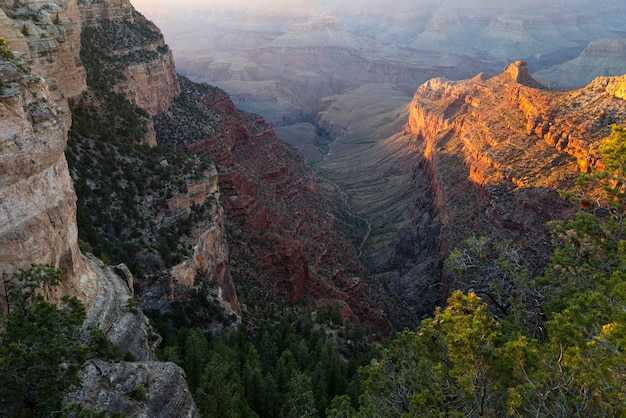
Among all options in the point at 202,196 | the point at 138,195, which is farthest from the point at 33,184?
the point at 202,196

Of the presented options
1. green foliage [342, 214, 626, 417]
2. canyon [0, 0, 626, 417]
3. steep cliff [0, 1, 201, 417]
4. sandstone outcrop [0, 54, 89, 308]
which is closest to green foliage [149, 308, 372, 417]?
canyon [0, 0, 626, 417]

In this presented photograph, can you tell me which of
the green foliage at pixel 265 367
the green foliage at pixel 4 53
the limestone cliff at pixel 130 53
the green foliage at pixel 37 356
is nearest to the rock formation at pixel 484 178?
the green foliage at pixel 265 367

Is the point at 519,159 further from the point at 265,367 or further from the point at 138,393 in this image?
the point at 138,393

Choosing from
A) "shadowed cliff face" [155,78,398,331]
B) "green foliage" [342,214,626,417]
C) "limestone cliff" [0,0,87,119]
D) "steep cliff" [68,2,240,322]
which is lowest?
"shadowed cliff face" [155,78,398,331]

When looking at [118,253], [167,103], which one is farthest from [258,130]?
[118,253]

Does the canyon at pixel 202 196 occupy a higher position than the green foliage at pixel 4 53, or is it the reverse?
the green foliage at pixel 4 53

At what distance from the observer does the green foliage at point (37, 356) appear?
1032cm

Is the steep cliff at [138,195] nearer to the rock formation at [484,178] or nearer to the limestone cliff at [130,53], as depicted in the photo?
the limestone cliff at [130,53]

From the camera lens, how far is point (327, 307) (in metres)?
40.9

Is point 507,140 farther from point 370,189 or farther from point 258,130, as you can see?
point 370,189

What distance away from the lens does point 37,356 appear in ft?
35.1

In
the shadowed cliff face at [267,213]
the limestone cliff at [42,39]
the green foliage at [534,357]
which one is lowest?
the shadowed cliff face at [267,213]

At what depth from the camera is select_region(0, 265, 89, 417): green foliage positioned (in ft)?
33.9

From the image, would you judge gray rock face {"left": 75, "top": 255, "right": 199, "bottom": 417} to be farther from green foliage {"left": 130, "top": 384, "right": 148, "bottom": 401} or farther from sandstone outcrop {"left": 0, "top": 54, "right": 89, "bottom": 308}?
sandstone outcrop {"left": 0, "top": 54, "right": 89, "bottom": 308}
